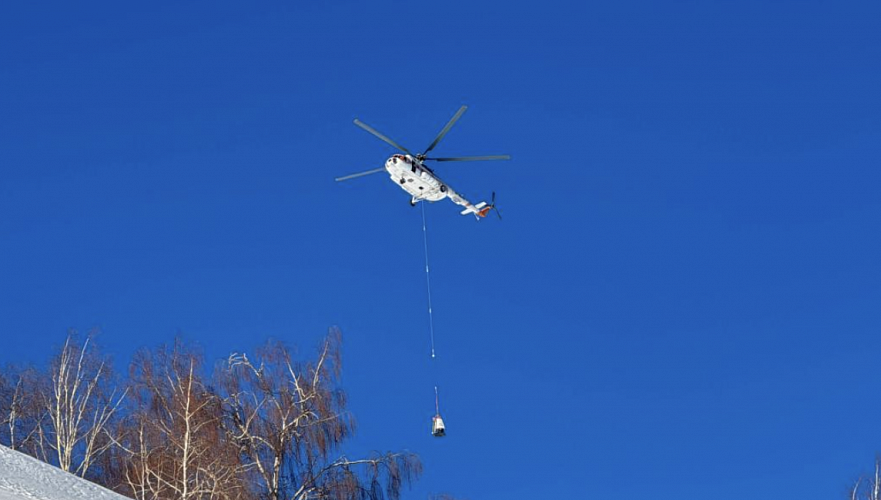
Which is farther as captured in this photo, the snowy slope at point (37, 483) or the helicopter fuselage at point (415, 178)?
the helicopter fuselage at point (415, 178)

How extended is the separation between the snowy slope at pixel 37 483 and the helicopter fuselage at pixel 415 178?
1478 cm

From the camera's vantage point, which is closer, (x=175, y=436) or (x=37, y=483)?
(x=37, y=483)

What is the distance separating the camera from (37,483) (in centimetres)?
2528

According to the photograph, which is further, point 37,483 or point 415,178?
point 415,178

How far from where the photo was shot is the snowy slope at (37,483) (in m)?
24.3

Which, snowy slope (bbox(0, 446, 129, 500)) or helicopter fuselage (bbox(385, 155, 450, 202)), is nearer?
snowy slope (bbox(0, 446, 129, 500))

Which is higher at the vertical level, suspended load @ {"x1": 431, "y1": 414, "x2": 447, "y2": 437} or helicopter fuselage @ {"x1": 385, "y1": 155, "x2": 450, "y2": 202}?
helicopter fuselage @ {"x1": 385, "y1": 155, "x2": 450, "y2": 202}

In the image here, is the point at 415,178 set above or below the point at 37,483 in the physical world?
above

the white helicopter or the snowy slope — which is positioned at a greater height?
the white helicopter

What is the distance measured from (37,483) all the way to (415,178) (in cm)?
1661

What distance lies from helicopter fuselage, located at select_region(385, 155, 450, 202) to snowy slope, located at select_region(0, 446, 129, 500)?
14.8m

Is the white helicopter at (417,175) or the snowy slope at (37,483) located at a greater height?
the white helicopter at (417,175)

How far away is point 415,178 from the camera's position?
3978cm

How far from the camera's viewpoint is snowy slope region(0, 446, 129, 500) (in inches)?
957
